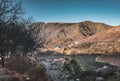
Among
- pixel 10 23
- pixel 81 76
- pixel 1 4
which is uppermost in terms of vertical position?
pixel 1 4

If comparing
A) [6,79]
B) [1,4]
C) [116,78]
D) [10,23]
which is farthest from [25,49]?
[6,79]

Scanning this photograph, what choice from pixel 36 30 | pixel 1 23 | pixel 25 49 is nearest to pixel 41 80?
pixel 1 23

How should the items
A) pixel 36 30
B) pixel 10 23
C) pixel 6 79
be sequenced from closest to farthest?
pixel 6 79, pixel 10 23, pixel 36 30

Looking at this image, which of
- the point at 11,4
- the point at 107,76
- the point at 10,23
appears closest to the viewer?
the point at 107,76

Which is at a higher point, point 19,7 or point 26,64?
point 19,7

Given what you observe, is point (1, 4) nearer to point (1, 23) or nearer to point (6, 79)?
point (1, 23)

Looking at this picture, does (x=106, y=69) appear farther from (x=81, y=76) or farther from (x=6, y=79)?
(x=6, y=79)

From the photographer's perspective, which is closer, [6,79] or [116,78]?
[6,79]

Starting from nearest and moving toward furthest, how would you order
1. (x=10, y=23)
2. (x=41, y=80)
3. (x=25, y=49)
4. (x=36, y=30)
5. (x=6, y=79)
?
(x=6, y=79), (x=41, y=80), (x=10, y=23), (x=25, y=49), (x=36, y=30)

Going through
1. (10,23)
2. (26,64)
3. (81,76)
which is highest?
(10,23)
